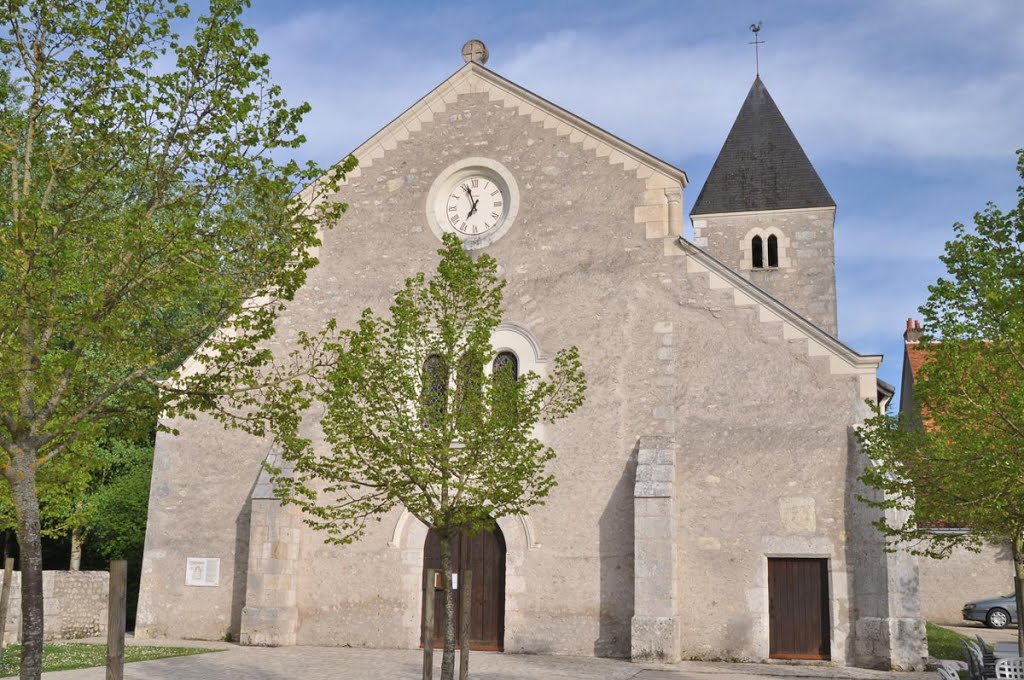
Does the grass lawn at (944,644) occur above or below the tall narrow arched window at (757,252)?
below

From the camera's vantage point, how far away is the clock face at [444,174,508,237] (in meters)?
17.7

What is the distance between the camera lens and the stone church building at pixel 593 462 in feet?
48.4

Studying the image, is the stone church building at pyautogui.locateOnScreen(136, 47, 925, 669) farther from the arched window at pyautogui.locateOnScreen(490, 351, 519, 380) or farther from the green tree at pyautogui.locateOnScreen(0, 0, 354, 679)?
the green tree at pyautogui.locateOnScreen(0, 0, 354, 679)

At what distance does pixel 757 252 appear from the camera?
26656mm

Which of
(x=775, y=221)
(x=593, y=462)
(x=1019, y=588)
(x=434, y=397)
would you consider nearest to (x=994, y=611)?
(x=775, y=221)

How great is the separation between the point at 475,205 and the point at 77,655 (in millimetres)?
9809

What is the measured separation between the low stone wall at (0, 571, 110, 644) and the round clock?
28.4 ft

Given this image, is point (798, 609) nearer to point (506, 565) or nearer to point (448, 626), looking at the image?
point (506, 565)

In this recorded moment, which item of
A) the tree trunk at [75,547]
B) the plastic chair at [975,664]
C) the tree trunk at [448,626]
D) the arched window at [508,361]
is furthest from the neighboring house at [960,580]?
the tree trunk at [75,547]

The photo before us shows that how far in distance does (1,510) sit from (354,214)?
7801mm

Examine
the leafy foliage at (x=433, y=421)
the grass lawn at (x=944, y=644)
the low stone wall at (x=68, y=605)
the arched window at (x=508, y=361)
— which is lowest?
the grass lawn at (x=944, y=644)

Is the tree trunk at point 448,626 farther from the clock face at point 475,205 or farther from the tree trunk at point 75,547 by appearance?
the tree trunk at point 75,547

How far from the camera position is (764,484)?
1511cm

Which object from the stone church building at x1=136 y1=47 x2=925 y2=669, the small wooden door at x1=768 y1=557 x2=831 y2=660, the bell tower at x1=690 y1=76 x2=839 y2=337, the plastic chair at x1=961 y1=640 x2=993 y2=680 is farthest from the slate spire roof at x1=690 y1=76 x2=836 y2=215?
the plastic chair at x1=961 y1=640 x2=993 y2=680
